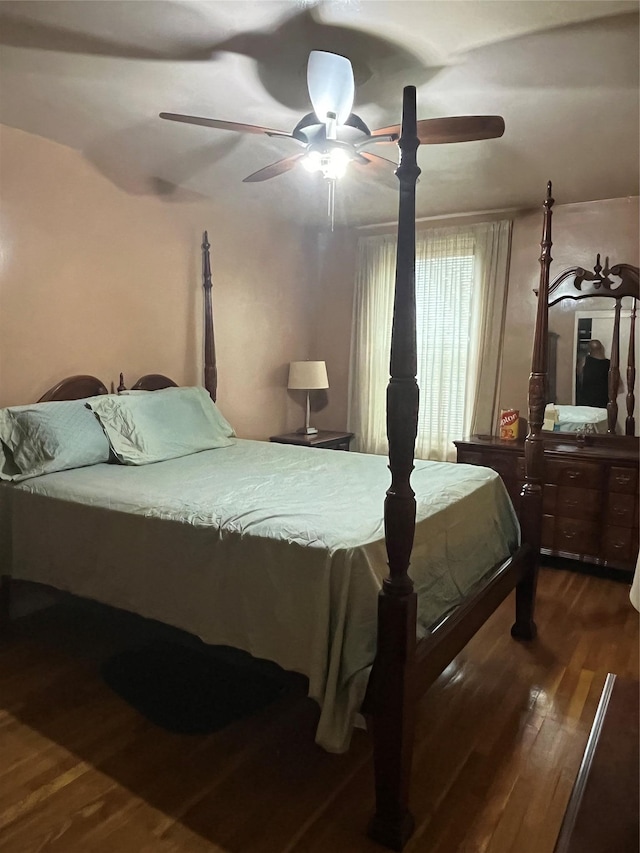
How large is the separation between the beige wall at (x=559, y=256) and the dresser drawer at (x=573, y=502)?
75 cm

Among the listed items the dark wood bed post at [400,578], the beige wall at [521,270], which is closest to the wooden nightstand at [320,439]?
the beige wall at [521,270]

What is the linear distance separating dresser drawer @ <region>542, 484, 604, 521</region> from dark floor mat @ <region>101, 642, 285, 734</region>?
2207 mm

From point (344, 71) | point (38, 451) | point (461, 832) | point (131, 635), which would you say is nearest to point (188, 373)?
point (38, 451)

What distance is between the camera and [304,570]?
5.74ft

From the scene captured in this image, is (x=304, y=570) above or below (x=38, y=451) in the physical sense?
below

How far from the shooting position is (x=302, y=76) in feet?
7.83

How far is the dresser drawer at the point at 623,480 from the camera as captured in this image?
138 inches

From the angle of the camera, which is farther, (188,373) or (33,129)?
(188,373)

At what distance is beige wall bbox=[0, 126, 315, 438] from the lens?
3.02 meters

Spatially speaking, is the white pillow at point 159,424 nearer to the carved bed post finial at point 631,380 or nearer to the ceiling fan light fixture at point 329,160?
the ceiling fan light fixture at point 329,160

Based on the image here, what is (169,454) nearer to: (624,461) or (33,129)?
(33,129)

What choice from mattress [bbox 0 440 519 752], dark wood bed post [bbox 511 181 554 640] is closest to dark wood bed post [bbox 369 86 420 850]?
mattress [bbox 0 440 519 752]

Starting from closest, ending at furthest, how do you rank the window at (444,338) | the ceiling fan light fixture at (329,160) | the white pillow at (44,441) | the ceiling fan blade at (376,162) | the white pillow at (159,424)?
the ceiling fan light fixture at (329,160), the ceiling fan blade at (376,162), the white pillow at (44,441), the white pillow at (159,424), the window at (444,338)

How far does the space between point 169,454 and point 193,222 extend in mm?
1736
